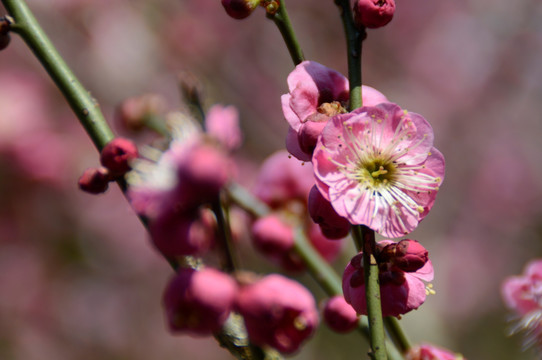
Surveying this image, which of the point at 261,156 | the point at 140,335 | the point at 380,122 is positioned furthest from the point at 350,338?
the point at 380,122

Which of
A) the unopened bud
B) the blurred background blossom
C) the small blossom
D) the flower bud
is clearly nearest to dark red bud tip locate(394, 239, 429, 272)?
the small blossom

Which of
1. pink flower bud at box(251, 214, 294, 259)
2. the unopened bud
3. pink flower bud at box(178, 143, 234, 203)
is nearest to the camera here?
pink flower bud at box(178, 143, 234, 203)

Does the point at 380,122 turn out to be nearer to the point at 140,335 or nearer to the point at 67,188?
the point at 67,188

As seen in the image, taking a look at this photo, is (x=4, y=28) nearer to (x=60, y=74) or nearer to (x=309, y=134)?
(x=60, y=74)

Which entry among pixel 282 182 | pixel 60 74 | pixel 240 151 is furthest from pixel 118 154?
pixel 240 151

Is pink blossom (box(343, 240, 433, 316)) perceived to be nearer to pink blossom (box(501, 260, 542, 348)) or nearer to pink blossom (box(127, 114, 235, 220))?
pink blossom (box(127, 114, 235, 220))

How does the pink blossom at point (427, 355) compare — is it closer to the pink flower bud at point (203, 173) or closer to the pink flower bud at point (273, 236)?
the pink flower bud at point (273, 236)

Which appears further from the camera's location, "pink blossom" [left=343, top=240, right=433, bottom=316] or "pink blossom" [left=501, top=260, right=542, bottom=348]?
"pink blossom" [left=501, top=260, right=542, bottom=348]
